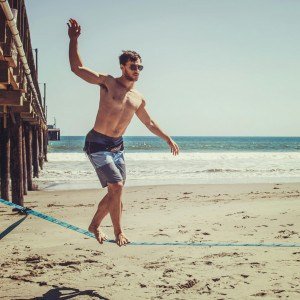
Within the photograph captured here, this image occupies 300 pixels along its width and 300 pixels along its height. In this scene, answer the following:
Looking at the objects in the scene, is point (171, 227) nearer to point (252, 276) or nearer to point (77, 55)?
point (252, 276)

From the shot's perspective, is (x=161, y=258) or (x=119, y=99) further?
(x=161, y=258)

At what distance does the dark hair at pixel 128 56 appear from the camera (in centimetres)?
433

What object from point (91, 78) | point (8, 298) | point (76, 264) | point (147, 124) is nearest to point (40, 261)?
point (76, 264)

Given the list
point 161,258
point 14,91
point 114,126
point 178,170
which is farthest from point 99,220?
point 178,170

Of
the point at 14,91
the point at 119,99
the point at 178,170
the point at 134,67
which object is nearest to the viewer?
the point at 134,67

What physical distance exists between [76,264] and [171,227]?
3.05 meters

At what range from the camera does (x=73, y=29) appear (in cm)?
404

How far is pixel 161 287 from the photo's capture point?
16.0ft

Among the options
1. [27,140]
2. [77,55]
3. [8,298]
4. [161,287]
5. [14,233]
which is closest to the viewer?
[77,55]

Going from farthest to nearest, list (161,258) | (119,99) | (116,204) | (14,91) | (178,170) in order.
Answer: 1. (178,170)
2. (14,91)
3. (161,258)
4. (116,204)
5. (119,99)

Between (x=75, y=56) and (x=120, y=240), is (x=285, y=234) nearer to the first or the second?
(x=120, y=240)

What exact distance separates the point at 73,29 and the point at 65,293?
287 cm

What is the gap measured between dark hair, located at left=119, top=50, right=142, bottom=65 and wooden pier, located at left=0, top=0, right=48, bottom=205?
1220mm

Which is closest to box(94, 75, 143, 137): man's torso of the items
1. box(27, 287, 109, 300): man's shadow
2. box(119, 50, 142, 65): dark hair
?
box(119, 50, 142, 65): dark hair
